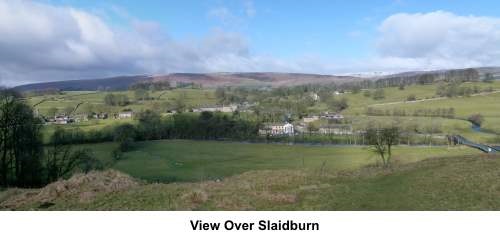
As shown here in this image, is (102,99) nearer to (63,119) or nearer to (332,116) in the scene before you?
(63,119)

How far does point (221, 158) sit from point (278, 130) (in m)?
41.8

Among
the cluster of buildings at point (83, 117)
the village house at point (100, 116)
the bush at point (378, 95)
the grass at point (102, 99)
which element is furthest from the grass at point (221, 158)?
the bush at point (378, 95)

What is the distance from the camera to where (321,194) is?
15.8 m

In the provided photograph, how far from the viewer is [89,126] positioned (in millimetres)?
80750

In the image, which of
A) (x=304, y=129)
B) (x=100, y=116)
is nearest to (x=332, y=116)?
(x=304, y=129)

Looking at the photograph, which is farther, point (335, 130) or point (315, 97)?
point (315, 97)

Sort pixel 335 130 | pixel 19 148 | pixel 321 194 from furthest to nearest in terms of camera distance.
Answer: pixel 335 130
pixel 19 148
pixel 321 194

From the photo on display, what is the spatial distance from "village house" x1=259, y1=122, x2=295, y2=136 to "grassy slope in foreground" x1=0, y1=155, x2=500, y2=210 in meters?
81.9

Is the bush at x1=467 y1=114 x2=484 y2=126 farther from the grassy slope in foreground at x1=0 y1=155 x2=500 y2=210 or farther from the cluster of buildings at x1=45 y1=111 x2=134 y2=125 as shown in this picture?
the grassy slope in foreground at x1=0 y1=155 x2=500 y2=210

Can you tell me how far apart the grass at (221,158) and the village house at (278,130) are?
15525 millimetres

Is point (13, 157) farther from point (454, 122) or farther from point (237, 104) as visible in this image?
point (237, 104)

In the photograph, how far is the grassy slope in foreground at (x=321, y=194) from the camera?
13.9m
